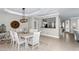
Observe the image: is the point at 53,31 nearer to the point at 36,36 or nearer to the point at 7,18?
the point at 36,36

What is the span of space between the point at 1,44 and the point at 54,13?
4.89 ft

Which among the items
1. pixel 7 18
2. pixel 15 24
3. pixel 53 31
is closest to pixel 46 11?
pixel 53 31

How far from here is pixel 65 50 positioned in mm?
2434

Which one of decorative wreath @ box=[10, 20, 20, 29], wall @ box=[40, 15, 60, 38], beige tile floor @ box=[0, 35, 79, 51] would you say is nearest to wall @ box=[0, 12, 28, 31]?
decorative wreath @ box=[10, 20, 20, 29]

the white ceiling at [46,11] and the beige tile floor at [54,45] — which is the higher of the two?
the white ceiling at [46,11]

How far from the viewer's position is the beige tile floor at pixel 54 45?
242 centimetres

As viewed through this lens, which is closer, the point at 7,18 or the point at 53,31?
the point at 7,18

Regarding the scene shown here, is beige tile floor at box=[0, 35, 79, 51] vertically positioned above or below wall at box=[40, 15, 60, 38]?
below

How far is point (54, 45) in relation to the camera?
8.04ft

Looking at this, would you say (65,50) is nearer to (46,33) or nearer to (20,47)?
(46,33)

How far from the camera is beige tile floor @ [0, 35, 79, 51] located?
7.94ft

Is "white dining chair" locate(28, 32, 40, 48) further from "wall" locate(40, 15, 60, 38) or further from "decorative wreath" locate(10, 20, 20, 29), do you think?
"decorative wreath" locate(10, 20, 20, 29)

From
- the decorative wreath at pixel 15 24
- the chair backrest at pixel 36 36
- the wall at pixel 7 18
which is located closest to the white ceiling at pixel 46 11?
the wall at pixel 7 18

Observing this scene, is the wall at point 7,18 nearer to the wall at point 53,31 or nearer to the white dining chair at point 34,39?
the white dining chair at point 34,39
